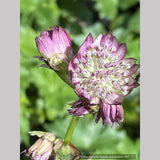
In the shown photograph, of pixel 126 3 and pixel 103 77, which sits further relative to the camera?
pixel 126 3

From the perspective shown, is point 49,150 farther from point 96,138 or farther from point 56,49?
point 96,138

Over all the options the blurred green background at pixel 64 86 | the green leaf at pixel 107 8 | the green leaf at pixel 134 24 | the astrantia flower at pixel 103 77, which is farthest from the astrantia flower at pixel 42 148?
the green leaf at pixel 134 24

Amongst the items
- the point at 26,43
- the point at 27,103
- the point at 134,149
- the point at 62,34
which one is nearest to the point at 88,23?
the point at 26,43

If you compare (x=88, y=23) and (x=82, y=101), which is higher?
(x=88, y=23)

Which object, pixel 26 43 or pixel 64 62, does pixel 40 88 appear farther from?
pixel 64 62

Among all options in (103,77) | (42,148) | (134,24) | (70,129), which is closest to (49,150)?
(42,148)
